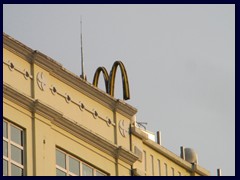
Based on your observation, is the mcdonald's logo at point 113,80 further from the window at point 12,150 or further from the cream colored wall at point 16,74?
the window at point 12,150

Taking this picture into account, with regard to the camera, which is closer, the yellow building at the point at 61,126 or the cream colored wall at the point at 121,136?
the yellow building at the point at 61,126

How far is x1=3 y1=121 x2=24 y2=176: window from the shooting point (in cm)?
5691

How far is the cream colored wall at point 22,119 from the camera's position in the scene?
57531 mm

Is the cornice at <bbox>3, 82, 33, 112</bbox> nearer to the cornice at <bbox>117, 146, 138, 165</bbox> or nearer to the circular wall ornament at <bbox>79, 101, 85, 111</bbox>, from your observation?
the circular wall ornament at <bbox>79, 101, 85, 111</bbox>

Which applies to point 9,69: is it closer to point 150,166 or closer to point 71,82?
point 71,82

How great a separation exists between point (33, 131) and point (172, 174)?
850 centimetres

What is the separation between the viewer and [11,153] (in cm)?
5734

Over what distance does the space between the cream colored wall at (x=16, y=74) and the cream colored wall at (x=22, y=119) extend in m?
0.67

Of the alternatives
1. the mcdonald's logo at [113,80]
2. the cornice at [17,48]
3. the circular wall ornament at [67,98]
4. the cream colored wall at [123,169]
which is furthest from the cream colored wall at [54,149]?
the mcdonald's logo at [113,80]

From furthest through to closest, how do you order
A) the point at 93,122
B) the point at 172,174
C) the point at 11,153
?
1. the point at 172,174
2. the point at 93,122
3. the point at 11,153

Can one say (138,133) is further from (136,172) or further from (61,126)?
(61,126)

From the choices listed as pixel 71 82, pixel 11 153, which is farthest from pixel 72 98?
pixel 11 153

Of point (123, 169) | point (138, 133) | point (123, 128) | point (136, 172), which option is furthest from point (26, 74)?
point (138, 133)

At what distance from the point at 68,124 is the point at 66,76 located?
66.1 inches
